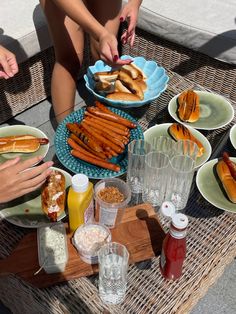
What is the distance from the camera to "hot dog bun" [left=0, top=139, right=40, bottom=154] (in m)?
1.47

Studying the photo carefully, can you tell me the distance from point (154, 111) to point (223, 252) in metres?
0.76

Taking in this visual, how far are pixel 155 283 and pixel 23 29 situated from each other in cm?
171

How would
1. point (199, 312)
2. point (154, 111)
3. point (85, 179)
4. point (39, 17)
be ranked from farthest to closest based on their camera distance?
point (39, 17)
point (154, 111)
point (199, 312)
point (85, 179)

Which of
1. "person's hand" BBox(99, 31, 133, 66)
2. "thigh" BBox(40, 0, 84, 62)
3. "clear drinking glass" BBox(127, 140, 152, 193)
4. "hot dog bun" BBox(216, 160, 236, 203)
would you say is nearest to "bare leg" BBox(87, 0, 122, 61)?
"thigh" BBox(40, 0, 84, 62)

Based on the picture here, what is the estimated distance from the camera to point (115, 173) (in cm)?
140

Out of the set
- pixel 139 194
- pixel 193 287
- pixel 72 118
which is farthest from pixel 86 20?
pixel 193 287

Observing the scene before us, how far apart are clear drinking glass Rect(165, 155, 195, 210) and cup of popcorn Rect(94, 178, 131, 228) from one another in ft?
0.54

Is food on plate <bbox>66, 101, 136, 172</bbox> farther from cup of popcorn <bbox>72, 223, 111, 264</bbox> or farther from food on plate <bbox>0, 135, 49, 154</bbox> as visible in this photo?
cup of popcorn <bbox>72, 223, 111, 264</bbox>

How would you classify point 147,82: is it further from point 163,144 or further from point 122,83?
point 163,144

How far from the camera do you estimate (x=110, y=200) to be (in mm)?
1260

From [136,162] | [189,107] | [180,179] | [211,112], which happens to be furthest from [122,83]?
[180,179]

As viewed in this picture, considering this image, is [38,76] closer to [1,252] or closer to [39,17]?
[39,17]

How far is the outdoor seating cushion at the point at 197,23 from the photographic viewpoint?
2.21 m

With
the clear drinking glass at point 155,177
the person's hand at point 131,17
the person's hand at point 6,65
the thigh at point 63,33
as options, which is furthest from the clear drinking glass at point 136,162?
the thigh at point 63,33
